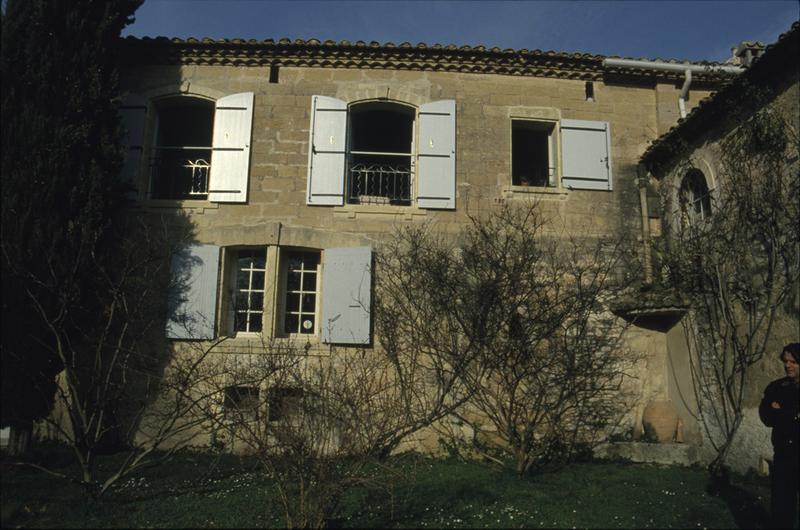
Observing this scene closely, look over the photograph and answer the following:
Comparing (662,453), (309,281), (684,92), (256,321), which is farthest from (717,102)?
(256,321)

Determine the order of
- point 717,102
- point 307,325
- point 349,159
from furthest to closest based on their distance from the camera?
point 349,159
point 307,325
point 717,102

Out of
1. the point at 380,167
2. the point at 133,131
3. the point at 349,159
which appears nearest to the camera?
the point at 133,131

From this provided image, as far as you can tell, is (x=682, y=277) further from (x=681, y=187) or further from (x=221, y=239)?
(x=221, y=239)

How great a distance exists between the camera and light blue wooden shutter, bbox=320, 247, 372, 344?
843 cm

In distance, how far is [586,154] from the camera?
9.41 metres

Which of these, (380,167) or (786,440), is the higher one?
(380,167)

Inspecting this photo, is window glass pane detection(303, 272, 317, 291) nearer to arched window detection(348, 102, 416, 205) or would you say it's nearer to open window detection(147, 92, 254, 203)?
arched window detection(348, 102, 416, 205)

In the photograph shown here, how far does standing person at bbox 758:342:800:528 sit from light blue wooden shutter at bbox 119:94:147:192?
825 centimetres

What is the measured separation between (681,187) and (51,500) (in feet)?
28.7

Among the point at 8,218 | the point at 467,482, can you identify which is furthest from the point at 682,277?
the point at 8,218

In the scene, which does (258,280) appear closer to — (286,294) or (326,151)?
(286,294)

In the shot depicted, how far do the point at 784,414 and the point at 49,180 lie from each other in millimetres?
7976

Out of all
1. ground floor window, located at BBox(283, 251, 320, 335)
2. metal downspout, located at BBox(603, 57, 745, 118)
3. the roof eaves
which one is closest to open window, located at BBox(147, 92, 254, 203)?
ground floor window, located at BBox(283, 251, 320, 335)

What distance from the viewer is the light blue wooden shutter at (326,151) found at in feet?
29.4
